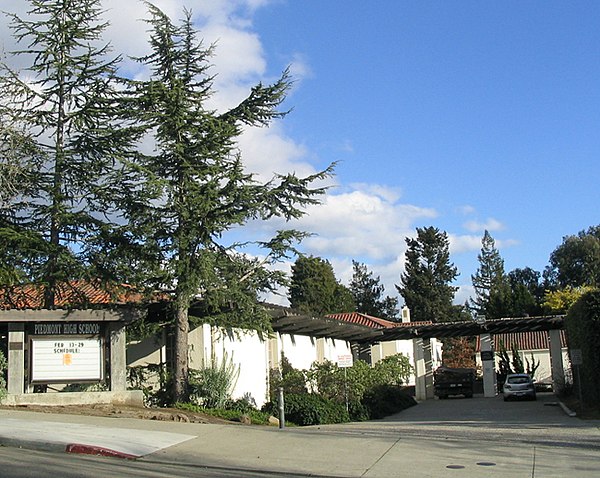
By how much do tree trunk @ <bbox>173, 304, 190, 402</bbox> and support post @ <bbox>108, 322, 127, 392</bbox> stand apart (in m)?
1.83

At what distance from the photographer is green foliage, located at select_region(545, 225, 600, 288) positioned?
8306cm

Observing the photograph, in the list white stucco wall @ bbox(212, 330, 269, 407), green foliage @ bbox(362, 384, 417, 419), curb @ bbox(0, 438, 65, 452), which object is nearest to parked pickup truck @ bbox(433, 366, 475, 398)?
green foliage @ bbox(362, 384, 417, 419)

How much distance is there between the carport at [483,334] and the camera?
3726 centimetres

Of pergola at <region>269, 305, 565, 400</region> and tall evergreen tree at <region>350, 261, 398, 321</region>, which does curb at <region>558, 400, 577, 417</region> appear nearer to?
pergola at <region>269, 305, 565, 400</region>

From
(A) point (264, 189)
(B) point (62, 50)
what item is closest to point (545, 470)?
(A) point (264, 189)

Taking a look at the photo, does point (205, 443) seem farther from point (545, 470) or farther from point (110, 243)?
point (110, 243)

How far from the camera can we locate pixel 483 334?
41844mm

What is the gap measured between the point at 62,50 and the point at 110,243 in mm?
6316

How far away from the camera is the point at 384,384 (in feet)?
A: 114

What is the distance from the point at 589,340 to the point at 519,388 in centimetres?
1474

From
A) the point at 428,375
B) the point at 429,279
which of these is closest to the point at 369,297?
the point at 429,279

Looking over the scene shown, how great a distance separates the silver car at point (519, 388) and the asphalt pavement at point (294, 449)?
1789 cm

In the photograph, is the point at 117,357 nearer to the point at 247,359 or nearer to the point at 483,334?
the point at 247,359

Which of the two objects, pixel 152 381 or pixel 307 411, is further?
pixel 152 381
